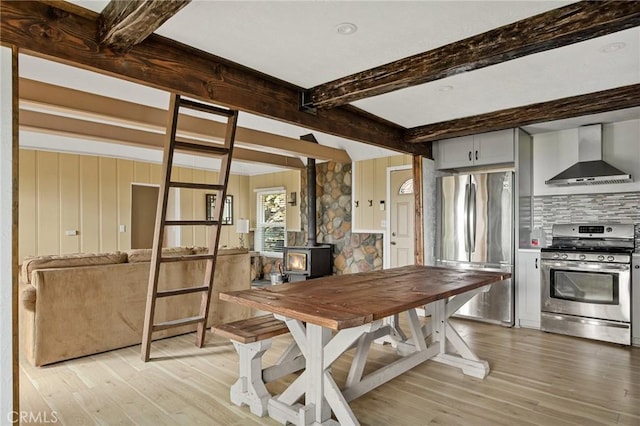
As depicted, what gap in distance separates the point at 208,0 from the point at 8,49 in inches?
40.8

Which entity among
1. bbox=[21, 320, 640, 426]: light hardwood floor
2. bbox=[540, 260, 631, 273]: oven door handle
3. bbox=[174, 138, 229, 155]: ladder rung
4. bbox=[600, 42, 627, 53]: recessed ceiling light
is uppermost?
bbox=[600, 42, 627, 53]: recessed ceiling light

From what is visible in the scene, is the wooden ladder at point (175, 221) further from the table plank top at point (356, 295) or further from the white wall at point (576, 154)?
the white wall at point (576, 154)

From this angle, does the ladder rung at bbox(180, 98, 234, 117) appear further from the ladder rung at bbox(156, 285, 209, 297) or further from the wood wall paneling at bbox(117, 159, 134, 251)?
the wood wall paneling at bbox(117, 159, 134, 251)

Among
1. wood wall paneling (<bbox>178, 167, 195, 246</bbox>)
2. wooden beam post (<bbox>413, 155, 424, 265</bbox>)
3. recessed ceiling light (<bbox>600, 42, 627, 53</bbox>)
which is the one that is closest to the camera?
recessed ceiling light (<bbox>600, 42, 627, 53</bbox>)

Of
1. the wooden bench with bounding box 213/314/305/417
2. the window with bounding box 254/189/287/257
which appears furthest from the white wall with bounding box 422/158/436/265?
the window with bounding box 254/189/287/257

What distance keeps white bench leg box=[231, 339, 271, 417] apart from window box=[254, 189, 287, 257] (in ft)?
18.0

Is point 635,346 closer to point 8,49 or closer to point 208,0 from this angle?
point 208,0

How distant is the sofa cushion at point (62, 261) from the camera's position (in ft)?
10.9

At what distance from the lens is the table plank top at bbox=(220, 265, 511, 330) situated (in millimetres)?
1969

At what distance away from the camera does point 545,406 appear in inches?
100

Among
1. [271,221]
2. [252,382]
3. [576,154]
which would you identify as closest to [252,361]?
[252,382]

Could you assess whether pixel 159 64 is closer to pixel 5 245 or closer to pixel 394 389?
pixel 5 245

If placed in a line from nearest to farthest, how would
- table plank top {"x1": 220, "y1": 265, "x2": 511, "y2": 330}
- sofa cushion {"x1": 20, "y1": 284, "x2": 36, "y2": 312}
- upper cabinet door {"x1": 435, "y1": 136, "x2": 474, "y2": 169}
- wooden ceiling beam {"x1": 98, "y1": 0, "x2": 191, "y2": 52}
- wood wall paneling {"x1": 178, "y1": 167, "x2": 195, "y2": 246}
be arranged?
wooden ceiling beam {"x1": 98, "y1": 0, "x2": 191, "y2": 52} < table plank top {"x1": 220, "y1": 265, "x2": 511, "y2": 330} < sofa cushion {"x1": 20, "y1": 284, "x2": 36, "y2": 312} < upper cabinet door {"x1": 435, "y1": 136, "x2": 474, "y2": 169} < wood wall paneling {"x1": 178, "y1": 167, "x2": 195, "y2": 246}

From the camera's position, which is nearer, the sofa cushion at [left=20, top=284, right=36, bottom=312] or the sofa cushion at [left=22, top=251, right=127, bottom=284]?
the sofa cushion at [left=20, top=284, right=36, bottom=312]
